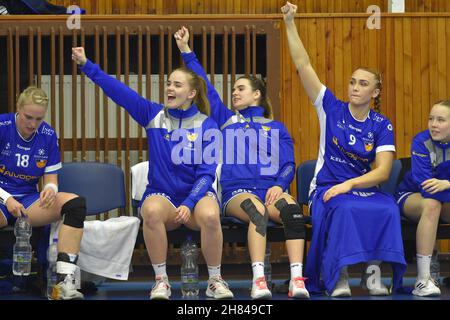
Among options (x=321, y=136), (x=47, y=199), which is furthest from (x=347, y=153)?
(x=47, y=199)

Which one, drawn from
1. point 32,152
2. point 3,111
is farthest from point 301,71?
point 3,111

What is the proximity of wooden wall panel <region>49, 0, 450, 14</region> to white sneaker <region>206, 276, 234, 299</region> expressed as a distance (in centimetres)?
288

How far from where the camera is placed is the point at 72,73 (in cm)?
669

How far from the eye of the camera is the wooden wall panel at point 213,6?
6.88m

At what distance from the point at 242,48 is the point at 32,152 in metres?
2.55

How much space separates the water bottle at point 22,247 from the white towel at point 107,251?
0.30 metres

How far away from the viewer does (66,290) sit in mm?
4496

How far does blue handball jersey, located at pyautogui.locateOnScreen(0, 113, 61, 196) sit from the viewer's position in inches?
191

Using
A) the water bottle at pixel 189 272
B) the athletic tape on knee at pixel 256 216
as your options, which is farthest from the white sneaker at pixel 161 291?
the athletic tape on knee at pixel 256 216

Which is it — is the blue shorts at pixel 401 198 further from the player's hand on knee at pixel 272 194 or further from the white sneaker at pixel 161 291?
the white sneaker at pixel 161 291

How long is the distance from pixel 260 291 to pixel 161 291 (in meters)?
0.53

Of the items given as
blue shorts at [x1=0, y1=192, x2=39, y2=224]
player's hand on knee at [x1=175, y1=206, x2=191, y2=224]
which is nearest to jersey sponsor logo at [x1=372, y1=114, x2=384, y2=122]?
player's hand on knee at [x1=175, y1=206, x2=191, y2=224]

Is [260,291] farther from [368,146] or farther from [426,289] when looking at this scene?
[368,146]
